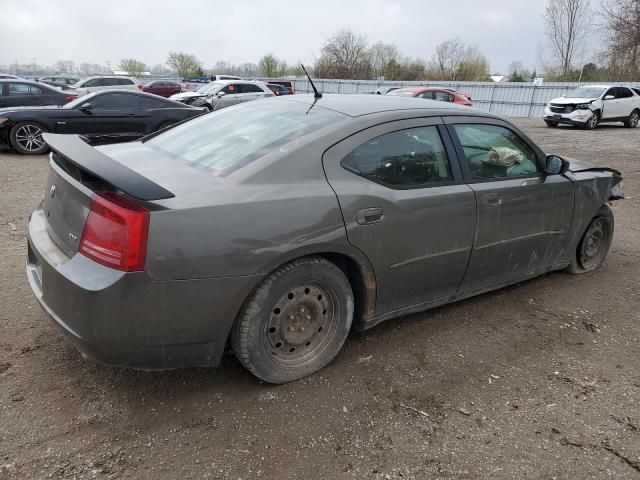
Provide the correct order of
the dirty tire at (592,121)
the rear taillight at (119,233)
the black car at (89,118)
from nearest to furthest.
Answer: the rear taillight at (119,233) < the black car at (89,118) < the dirty tire at (592,121)

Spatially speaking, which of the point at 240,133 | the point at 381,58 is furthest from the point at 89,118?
the point at 381,58

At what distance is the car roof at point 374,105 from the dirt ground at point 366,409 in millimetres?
1463

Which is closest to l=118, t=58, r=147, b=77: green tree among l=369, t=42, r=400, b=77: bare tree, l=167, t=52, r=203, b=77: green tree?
l=167, t=52, r=203, b=77: green tree

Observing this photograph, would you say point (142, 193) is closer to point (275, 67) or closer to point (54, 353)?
point (54, 353)

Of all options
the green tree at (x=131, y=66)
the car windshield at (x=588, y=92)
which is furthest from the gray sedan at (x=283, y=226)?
the green tree at (x=131, y=66)

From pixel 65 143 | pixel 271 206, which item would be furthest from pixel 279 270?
pixel 65 143

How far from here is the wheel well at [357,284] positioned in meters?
2.71

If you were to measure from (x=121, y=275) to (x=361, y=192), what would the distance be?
131cm

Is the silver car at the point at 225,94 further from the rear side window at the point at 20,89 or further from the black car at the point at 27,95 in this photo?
the rear side window at the point at 20,89

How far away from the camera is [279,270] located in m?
2.45

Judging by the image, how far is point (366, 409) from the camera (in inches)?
99.5

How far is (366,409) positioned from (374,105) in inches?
72.5

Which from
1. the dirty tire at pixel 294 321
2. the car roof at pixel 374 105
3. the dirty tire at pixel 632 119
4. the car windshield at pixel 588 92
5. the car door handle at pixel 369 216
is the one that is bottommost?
the dirty tire at pixel 294 321

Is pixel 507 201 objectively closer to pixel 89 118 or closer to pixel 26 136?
pixel 89 118
